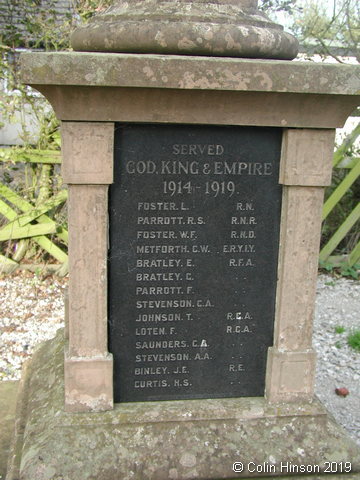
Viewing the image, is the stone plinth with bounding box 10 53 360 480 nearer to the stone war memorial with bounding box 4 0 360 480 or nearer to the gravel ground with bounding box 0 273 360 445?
the stone war memorial with bounding box 4 0 360 480

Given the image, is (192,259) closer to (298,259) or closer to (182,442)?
(298,259)

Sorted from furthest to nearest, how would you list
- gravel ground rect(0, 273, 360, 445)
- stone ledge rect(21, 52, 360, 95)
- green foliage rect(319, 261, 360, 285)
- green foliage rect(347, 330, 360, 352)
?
1. green foliage rect(319, 261, 360, 285)
2. green foliage rect(347, 330, 360, 352)
3. gravel ground rect(0, 273, 360, 445)
4. stone ledge rect(21, 52, 360, 95)

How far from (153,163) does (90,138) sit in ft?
0.92

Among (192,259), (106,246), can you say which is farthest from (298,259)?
(106,246)

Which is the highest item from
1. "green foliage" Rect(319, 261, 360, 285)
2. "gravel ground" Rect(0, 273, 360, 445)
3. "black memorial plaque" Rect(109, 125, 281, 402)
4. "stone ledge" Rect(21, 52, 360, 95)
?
"stone ledge" Rect(21, 52, 360, 95)

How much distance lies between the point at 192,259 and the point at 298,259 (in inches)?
18.6

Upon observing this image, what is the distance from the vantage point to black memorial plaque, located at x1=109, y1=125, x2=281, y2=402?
2.28 meters

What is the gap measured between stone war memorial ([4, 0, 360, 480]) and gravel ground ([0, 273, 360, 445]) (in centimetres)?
111

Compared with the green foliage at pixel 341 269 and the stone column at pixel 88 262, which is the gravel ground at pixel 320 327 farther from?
the stone column at pixel 88 262

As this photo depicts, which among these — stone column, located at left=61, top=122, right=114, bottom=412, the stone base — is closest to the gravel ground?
the stone base

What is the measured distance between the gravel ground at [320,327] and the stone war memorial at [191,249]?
1.11m

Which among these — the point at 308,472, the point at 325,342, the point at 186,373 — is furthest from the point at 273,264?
the point at 325,342

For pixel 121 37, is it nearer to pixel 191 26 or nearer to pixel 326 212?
pixel 191 26

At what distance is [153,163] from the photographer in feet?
7.44
